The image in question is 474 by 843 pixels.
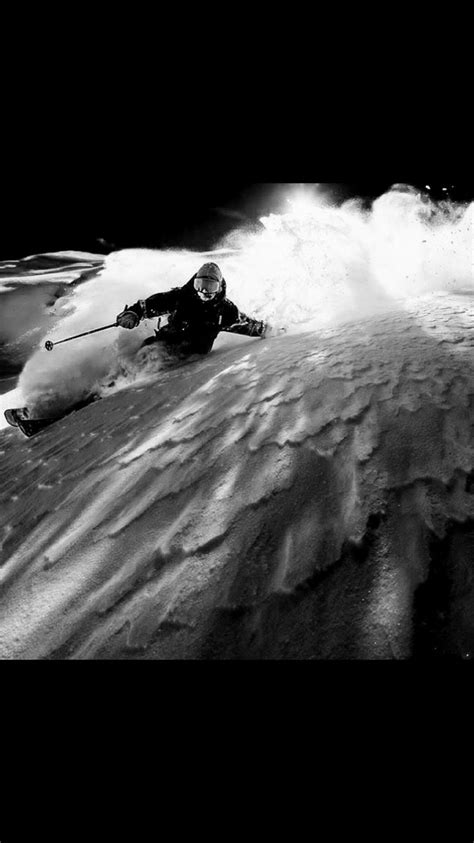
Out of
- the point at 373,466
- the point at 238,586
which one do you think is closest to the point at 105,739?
the point at 238,586

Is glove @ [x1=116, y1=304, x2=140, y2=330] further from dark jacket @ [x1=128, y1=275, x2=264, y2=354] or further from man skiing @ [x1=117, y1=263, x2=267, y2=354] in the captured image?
dark jacket @ [x1=128, y1=275, x2=264, y2=354]

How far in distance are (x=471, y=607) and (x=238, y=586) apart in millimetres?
703

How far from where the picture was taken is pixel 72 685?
107 cm

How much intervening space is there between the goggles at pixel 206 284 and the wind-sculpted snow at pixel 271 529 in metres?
2.59

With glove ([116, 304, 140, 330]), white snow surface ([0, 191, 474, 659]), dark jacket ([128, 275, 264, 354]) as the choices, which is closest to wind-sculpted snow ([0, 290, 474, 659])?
white snow surface ([0, 191, 474, 659])

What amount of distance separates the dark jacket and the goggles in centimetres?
18

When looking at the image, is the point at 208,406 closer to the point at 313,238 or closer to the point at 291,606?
the point at 291,606

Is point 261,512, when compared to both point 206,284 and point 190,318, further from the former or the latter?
point 190,318

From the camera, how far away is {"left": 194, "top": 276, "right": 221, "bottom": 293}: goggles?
4.55 metres

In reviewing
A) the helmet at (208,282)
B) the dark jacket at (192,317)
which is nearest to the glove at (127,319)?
the dark jacket at (192,317)

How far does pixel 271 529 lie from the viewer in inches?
51.5

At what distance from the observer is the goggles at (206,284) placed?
179 inches

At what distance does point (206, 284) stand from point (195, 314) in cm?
53

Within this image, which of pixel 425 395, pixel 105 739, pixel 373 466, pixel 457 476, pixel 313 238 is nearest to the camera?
pixel 105 739
